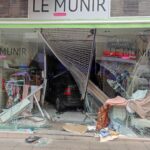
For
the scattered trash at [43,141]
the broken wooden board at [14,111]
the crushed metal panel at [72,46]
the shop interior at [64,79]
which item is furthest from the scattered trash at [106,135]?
the broken wooden board at [14,111]

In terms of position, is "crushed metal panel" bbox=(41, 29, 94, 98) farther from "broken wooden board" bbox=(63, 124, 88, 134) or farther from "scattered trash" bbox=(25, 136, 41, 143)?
"scattered trash" bbox=(25, 136, 41, 143)

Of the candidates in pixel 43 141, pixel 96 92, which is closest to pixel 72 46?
pixel 96 92

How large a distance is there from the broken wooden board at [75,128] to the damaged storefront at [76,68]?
24mm

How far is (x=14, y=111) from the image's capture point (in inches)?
384

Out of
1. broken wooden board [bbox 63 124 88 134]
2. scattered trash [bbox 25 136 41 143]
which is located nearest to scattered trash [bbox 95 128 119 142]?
broken wooden board [bbox 63 124 88 134]

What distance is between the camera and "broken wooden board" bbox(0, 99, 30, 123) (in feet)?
31.7

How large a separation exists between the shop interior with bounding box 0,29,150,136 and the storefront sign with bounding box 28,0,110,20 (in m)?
0.56

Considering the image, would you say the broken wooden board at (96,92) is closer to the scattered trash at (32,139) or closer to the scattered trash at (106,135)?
the scattered trash at (106,135)

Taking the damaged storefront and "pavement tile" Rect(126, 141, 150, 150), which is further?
the damaged storefront

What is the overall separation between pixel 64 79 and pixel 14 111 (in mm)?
1607

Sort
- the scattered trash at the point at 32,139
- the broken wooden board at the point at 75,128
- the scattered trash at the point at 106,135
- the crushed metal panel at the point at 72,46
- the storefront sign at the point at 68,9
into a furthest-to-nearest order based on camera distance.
→ 1. the crushed metal panel at the point at 72,46
2. the broken wooden board at the point at 75,128
3. the storefront sign at the point at 68,9
4. the scattered trash at the point at 106,135
5. the scattered trash at the point at 32,139

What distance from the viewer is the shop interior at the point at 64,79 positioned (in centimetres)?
956

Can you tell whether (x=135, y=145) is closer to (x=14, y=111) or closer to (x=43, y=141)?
(x=43, y=141)

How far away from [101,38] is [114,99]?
1596mm
